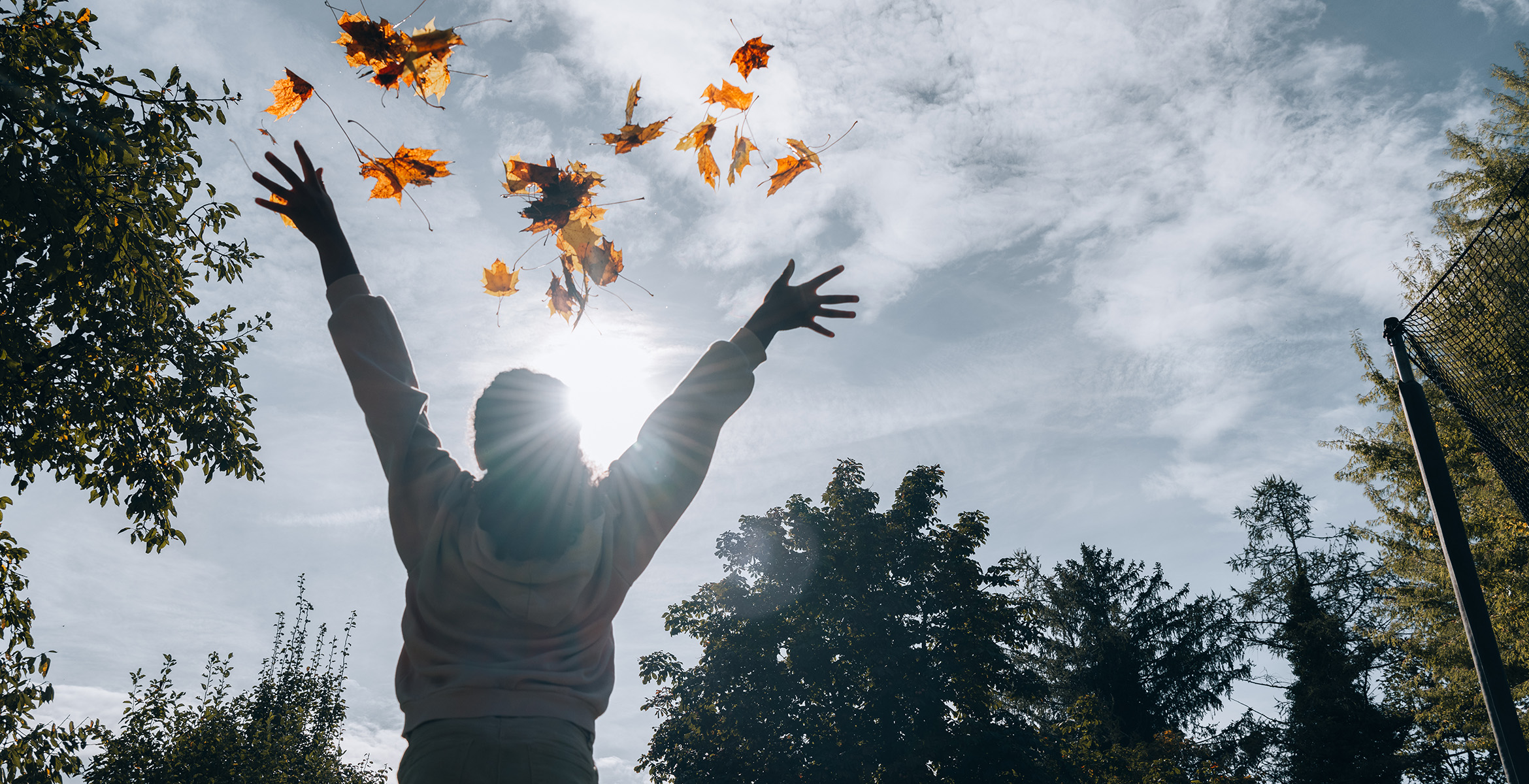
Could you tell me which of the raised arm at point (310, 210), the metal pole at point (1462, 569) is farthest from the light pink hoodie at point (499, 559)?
the metal pole at point (1462, 569)

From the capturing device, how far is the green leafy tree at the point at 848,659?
1861cm

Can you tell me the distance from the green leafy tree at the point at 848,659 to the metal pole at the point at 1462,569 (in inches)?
572

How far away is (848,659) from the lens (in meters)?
20.6

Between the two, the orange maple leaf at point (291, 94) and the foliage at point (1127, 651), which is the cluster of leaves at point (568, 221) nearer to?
the orange maple leaf at point (291, 94)

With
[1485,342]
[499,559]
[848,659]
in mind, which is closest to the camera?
[499,559]

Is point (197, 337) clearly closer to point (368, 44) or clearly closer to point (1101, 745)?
point (368, 44)

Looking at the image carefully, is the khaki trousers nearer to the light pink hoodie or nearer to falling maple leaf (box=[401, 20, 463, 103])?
the light pink hoodie

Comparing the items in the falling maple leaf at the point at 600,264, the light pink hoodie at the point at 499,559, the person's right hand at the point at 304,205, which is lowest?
the light pink hoodie at the point at 499,559

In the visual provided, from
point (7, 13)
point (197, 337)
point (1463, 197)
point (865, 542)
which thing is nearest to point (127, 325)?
point (197, 337)

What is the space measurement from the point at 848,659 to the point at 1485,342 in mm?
15810

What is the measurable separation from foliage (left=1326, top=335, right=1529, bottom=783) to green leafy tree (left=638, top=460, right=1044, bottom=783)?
26.8 feet

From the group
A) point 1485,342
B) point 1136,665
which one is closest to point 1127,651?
point 1136,665

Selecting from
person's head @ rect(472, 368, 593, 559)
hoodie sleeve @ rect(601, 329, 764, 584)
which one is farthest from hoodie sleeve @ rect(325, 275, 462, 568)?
hoodie sleeve @ rect(601, 329, 764, 584)

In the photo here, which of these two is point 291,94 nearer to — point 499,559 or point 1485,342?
point 499,559
